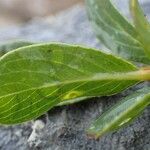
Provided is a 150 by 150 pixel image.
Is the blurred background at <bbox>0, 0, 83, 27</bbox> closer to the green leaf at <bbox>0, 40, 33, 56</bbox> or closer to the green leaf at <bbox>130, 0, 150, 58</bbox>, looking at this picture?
the green leaf at <bbox>0, 40, 33, 56</bbox>

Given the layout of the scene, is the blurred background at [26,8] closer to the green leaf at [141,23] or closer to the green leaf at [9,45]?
the green leaf at [9,45]

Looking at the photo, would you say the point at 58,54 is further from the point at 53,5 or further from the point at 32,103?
the point at 53,5

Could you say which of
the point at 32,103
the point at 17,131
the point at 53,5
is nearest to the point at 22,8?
the point at 53,5

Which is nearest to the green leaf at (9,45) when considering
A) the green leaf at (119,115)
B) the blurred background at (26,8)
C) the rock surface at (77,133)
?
the rock surface at (77,133)

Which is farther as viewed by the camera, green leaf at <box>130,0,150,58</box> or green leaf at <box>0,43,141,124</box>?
green leaf at <box>0,43,141,124</box>

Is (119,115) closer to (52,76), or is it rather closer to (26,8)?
(52,76)

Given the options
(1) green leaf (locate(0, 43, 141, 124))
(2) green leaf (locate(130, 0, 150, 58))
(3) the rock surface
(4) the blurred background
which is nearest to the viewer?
(2) green leaf (locate(130, 0, 150, 58))

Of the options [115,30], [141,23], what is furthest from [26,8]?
[141,23]

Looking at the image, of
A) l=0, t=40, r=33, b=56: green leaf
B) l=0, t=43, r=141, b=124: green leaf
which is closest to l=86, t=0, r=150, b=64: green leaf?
l=0, t=43, r=141, b=124: green leaf
